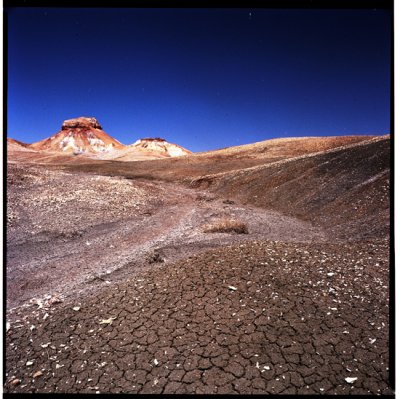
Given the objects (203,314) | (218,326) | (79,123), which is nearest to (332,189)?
(203,314)

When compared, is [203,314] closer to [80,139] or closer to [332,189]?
[332,189]

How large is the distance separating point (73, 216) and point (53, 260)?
507cm

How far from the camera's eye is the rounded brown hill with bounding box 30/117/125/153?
12675 cm

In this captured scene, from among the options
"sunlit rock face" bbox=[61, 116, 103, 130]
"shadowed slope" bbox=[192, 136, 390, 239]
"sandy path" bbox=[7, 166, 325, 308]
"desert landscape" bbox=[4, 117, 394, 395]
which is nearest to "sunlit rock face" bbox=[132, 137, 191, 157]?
"sunlit rock face" bbox=[61, 116, 103, 130]

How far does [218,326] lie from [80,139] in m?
145

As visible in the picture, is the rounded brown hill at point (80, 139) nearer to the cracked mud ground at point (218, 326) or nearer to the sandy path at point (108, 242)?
the sandy path at point (108, 242)

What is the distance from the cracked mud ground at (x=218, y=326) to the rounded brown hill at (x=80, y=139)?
124857 mm

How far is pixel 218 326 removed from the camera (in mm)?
3928

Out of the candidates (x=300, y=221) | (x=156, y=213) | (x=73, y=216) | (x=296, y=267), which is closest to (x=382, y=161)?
(x=300, y=221)

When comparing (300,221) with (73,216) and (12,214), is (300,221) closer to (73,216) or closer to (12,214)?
(73,216)

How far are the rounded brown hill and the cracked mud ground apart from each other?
124857 mm

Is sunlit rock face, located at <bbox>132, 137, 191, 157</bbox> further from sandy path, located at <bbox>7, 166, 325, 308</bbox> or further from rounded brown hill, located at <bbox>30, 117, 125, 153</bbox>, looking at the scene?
sandy path, located at <bbox>7, 166, 325, 308</bbox>

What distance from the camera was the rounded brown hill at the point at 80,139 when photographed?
12675 centimetres

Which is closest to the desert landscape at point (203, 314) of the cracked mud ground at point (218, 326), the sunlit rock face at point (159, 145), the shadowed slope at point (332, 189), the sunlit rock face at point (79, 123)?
the cracked mud ground at point (218, 326)
